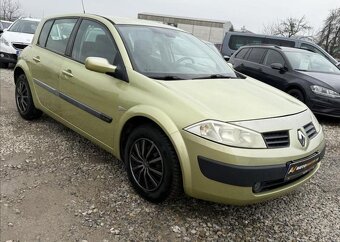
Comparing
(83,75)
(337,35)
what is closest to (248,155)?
(83,75)

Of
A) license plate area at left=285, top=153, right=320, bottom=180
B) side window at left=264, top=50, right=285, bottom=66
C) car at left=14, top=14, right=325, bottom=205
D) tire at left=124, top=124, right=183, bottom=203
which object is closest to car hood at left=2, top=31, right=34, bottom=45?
side window at left=264, top=50, right=285, bottom=66

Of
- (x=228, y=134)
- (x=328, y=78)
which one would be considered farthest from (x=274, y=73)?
(x=228, y=134)

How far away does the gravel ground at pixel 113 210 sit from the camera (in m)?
2.74

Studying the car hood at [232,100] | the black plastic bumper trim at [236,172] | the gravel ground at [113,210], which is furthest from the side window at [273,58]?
the black plastic bumper trim at [236,172]

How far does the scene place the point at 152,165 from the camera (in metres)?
3.07

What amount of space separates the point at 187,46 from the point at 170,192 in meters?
1.79

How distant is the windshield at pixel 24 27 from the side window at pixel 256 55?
7.15 meters

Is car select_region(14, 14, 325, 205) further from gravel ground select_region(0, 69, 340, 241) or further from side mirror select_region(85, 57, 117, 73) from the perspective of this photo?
gravel ground select_region(0, 69, 340, 241)

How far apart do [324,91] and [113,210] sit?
5.06 m

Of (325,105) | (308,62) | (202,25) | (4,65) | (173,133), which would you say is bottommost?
(202,25)

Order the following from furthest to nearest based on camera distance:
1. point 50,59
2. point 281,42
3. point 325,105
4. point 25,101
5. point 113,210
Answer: point 281,42
point 325,105
point 25,101
point 50,59
point 113,210

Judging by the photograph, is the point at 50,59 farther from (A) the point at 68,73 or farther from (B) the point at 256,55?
(B) the point at 256,55

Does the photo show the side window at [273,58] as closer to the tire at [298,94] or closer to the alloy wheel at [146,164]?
the tire at [298,94]

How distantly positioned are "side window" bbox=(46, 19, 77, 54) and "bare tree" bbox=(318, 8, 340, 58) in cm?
3820
